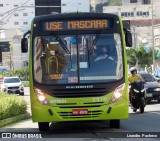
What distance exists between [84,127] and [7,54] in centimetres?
10676

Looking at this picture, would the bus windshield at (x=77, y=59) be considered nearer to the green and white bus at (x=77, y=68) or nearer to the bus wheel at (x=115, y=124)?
the green and white bus at (x=77, y=68)

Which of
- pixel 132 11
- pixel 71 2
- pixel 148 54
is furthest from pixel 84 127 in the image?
pixel 132 11

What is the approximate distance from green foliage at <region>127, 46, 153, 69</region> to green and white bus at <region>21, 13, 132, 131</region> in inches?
2602

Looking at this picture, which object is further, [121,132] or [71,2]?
[71,2]

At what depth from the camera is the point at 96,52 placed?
1612 cm

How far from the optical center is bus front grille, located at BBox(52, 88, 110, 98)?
51.3 feet

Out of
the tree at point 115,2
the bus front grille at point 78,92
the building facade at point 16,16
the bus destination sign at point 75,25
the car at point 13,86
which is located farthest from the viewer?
the tree at point 115,2

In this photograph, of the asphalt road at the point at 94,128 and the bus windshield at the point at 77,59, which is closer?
the asphalt road at the point at 94,128

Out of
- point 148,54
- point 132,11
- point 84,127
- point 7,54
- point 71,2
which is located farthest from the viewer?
point 132,11

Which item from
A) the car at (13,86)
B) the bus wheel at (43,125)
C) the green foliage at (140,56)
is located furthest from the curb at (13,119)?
the green foliage at (140,56)

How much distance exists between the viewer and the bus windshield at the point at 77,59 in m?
15.9

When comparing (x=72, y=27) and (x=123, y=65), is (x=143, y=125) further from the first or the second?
(x=72, y=27)

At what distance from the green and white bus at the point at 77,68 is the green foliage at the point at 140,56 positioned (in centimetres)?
6610

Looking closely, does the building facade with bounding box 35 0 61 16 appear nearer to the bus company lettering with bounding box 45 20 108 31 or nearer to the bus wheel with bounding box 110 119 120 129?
the bus wheel with bounding box 110 119 120 129
